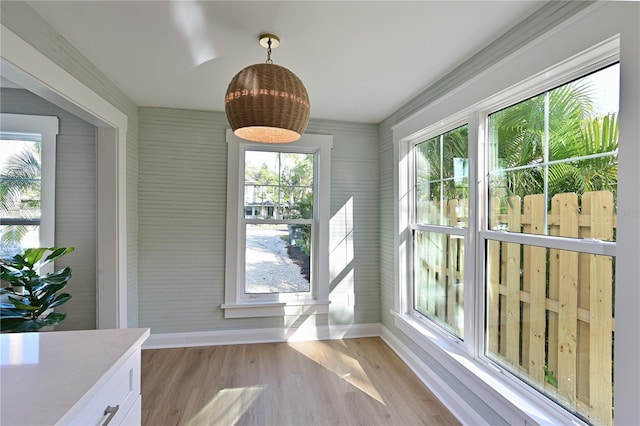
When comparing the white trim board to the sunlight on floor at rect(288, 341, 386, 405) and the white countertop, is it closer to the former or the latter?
the white countertop

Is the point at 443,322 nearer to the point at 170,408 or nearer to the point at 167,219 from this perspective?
the point at 170,408

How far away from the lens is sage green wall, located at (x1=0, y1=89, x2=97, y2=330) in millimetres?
2627

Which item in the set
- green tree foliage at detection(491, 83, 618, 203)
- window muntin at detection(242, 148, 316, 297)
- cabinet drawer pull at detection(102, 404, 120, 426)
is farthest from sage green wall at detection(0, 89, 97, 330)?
green tree foliage at detection(491, 83, 618, 203)

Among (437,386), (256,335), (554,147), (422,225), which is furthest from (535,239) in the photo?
(256,335)

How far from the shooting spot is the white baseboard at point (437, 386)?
6.44 ft

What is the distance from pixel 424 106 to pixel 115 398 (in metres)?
2.64

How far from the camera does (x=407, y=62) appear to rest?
2072 millimetres

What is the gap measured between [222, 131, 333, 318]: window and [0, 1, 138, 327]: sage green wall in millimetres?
896

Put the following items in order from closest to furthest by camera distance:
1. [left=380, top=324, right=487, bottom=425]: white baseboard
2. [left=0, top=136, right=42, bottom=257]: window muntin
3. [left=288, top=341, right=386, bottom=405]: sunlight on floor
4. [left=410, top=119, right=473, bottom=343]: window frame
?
[left=380, top=324, right=487, bottom=425]: white baseboard < [left=410, top=119, right=473, bottom=343]: window frame < [left=288, top=341, right=386, bottom=405]: sunlight on floor < [left=0, top=136, right=42, bottom=257]: window muntin

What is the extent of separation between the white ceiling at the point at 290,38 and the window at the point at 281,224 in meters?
0.88

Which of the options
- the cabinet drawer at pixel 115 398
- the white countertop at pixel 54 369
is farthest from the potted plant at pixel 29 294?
the cabinet drawer at pixel 115 398

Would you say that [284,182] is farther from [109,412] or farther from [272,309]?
[109,412]

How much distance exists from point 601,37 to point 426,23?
30.4 inches

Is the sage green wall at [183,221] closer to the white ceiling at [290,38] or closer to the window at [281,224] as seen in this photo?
the window at [281,224]
